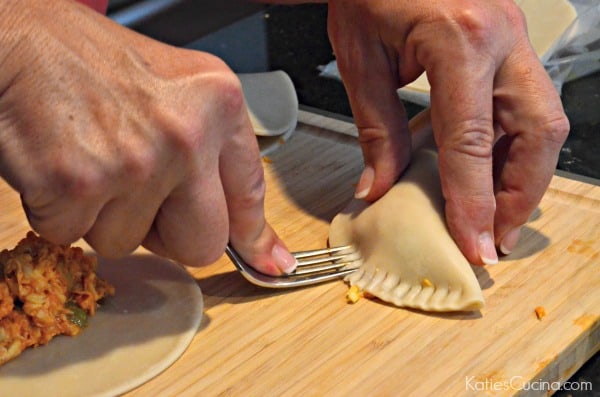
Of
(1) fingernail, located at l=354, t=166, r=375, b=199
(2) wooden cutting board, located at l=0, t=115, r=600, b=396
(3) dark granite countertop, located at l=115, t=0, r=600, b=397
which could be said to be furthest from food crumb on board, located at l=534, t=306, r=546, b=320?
(3) dark granite countertop, located at l=115, t=0, r=600, b=397

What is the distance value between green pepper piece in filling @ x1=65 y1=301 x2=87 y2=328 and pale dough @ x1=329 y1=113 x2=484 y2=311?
1.59ft

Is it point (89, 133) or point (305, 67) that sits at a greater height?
point (89, 133)

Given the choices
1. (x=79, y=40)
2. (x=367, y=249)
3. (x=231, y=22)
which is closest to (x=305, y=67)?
(x=231, y=22)

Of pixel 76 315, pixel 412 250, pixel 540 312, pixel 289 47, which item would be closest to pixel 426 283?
pixel 412 250

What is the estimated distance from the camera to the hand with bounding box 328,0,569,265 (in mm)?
1502

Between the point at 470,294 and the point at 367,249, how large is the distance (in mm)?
242

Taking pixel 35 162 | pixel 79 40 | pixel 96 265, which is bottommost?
pixel 96 265

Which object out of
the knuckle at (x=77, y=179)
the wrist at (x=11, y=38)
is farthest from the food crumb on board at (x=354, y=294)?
the wrist at (x=11, y=38)

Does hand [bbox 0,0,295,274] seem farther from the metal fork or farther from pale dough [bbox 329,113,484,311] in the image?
pale dough [bbox 329,113,484,311]

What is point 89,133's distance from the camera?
3.68 feet

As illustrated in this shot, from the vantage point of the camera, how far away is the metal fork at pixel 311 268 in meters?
1.54

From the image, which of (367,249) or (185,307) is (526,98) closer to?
(367,249)

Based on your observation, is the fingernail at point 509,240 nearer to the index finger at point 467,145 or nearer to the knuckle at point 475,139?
the index finger at point 467,145

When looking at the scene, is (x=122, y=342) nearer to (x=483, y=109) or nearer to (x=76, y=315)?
(x=76, y=315)
